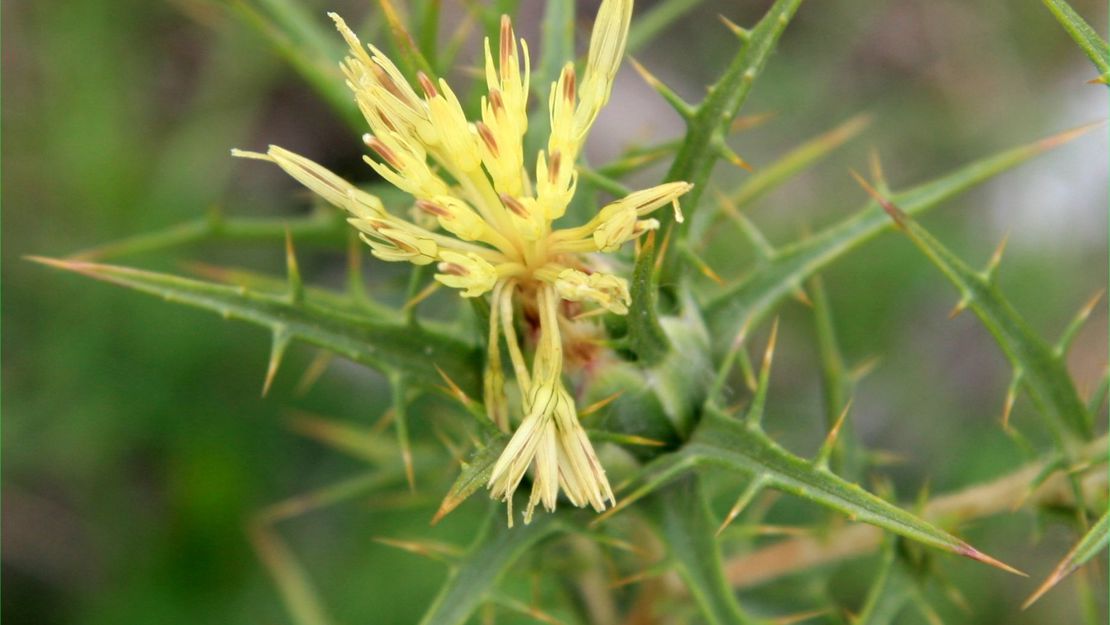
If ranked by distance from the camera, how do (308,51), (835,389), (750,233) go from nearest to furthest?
(750,233), (835,389), (308,51)

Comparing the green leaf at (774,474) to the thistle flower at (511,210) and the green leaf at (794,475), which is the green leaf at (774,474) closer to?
the green leaf at (794,475)

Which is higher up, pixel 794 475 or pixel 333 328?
pixel 333 328

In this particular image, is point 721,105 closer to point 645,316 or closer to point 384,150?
point 645,316

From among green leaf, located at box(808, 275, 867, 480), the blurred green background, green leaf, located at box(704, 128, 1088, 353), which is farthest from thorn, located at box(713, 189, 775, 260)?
the blurred green background

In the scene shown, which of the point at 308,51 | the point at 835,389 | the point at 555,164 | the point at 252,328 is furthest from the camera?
the point at 252,328

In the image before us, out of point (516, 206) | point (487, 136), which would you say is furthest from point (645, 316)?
point (487, 136)

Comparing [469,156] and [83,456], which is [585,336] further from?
[83,456]

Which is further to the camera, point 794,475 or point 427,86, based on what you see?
point 427,86
